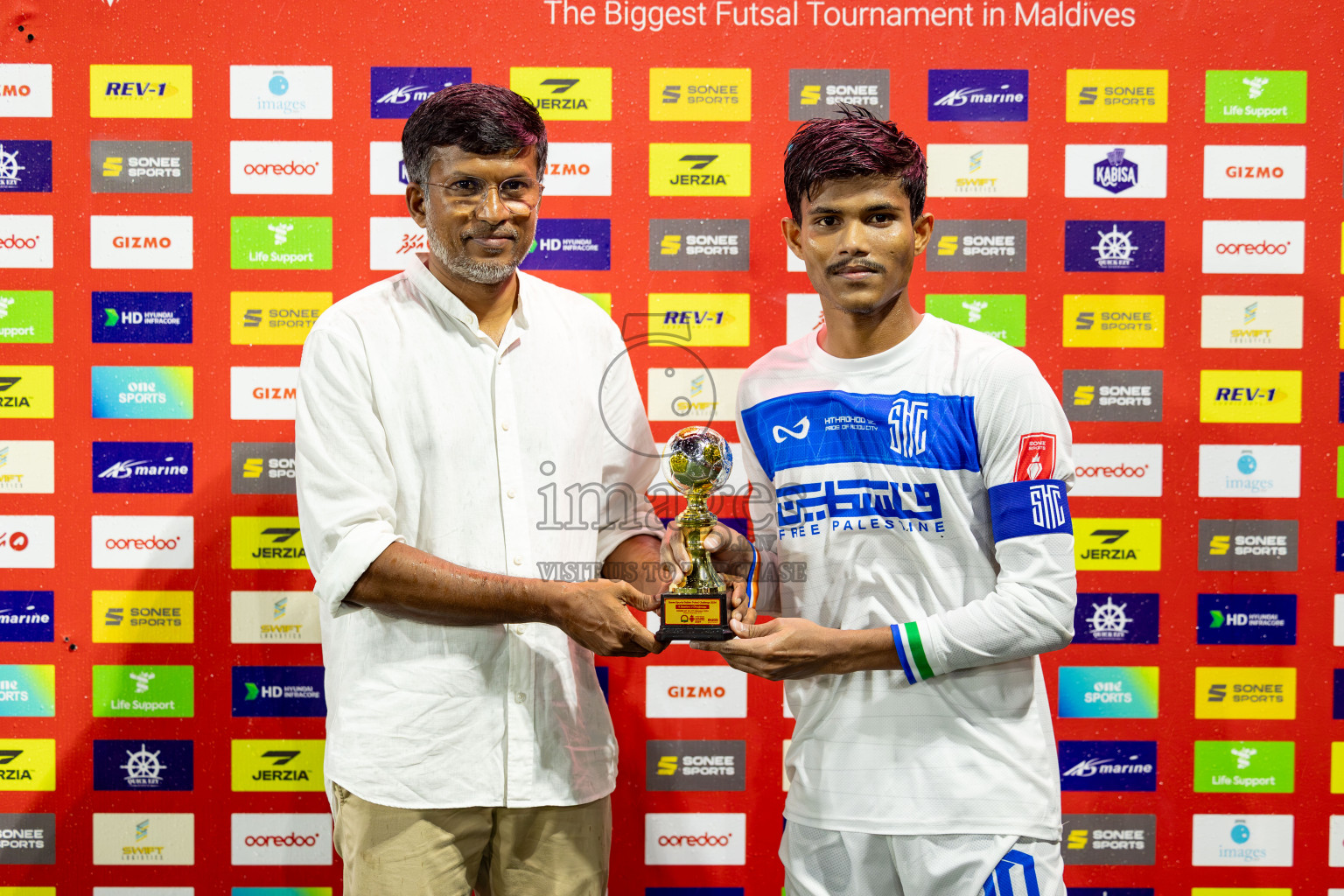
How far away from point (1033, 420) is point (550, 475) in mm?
933

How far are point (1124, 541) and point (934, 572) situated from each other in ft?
4.01

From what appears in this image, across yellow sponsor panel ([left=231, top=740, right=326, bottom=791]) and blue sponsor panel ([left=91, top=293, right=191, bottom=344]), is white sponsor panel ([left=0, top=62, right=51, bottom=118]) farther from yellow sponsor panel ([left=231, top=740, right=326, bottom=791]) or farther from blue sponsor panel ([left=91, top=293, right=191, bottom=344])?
yellow sponsor panel ([left=231, top=740, right=326, bottom=791])

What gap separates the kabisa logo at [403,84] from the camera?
254cm

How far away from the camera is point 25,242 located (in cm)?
257

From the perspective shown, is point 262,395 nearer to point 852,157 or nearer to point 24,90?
point 24,90

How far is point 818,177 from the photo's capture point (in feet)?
5.75

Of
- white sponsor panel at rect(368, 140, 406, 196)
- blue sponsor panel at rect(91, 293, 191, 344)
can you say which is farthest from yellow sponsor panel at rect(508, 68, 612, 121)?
blue sponsor panel at rect(91, 293, 191, 344)

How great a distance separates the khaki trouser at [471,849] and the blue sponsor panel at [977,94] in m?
2.04

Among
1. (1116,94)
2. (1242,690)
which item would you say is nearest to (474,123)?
(1116,94)

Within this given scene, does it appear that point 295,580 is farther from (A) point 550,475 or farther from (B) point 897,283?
(B) point 897,283

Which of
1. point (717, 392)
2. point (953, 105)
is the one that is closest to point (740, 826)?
point (717, 392)

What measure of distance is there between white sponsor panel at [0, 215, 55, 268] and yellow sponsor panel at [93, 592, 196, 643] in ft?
3.13

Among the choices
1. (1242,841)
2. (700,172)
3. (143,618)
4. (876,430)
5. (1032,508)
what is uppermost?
(700,172)

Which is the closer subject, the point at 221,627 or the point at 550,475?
the point at 550,475
